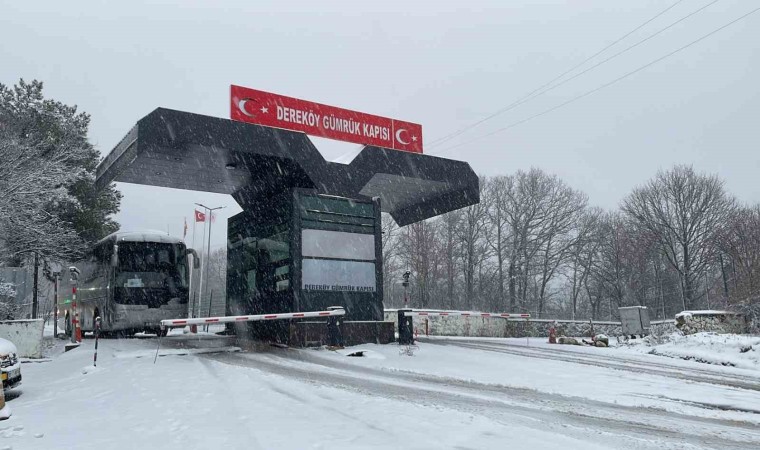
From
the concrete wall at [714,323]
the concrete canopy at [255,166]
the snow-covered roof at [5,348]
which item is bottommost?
the concrete wall at [714,323]

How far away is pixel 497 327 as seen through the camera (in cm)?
2684

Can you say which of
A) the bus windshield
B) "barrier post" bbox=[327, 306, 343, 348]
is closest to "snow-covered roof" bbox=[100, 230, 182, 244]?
the bus windshield

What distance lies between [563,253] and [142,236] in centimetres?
3674

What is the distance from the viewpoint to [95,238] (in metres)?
28.9

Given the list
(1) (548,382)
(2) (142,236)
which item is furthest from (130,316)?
(1) (548,382)

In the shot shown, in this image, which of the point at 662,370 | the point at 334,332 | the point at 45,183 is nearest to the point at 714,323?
the point at 662,370

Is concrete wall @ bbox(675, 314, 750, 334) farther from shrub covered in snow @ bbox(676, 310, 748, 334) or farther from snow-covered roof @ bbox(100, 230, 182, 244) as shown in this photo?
snow-covered roof @ bbox(100, 230, 182, 244)

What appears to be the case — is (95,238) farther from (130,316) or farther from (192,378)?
(192,378)

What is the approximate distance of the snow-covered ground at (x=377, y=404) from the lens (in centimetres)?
550

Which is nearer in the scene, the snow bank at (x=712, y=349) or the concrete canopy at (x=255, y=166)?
the snow bank at (x=712, y=349)

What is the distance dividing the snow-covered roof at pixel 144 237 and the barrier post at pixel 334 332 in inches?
356

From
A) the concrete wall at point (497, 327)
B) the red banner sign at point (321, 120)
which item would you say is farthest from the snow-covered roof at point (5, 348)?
the concrete wall at point (497, 327)

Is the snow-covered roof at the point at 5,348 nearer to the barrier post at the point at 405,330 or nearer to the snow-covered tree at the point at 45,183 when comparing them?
the barrier post at the point at 405,330

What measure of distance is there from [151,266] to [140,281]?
0.67 meters
